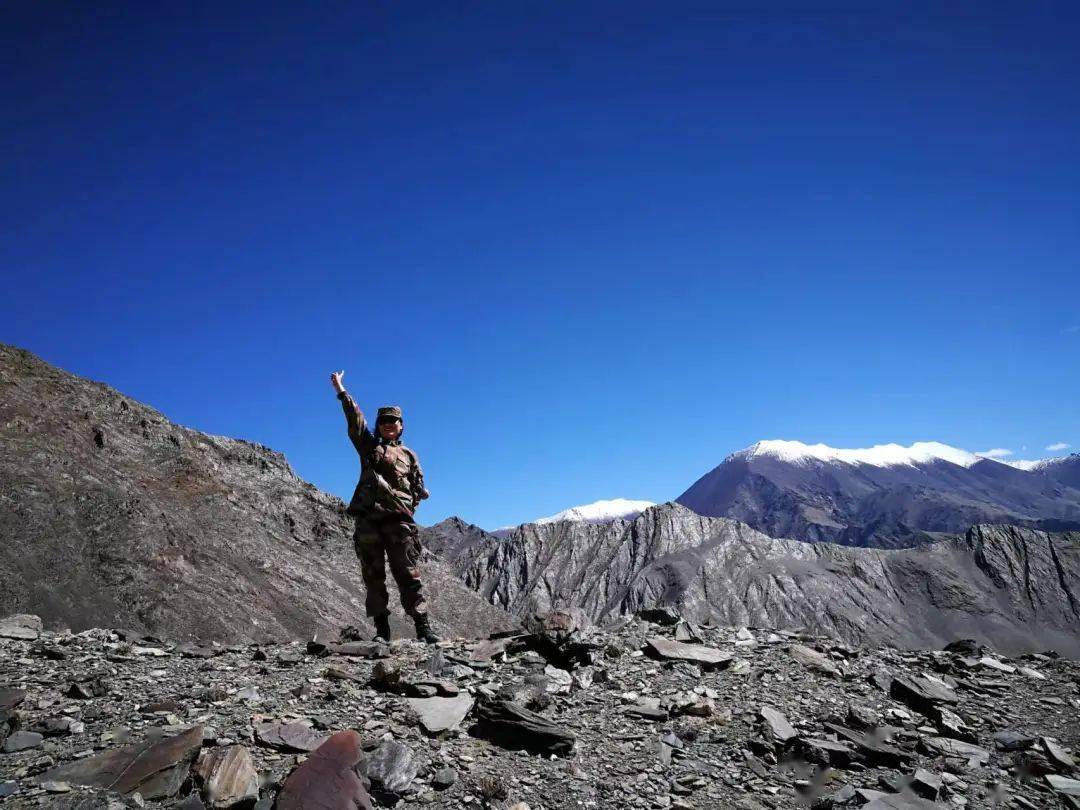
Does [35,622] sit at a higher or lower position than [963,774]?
higher

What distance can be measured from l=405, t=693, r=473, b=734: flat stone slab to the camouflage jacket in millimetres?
4077

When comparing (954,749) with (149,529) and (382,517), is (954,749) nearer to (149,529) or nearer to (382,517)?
(382,517)

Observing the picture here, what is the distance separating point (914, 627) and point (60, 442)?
155 meters

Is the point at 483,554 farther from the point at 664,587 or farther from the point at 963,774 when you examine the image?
the point at 963,774

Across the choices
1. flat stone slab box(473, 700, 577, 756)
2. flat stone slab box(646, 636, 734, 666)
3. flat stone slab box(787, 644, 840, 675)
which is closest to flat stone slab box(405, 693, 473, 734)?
flat stone slab box(473, 700, 577, 756)

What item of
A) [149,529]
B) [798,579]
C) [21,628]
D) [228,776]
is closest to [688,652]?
[228,776]

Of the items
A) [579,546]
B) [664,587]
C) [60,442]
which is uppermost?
[60,442]

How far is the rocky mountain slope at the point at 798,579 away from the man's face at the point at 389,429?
119 meters

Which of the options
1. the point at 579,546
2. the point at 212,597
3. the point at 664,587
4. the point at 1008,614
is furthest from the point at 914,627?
the point at 212,597

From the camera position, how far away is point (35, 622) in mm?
9938

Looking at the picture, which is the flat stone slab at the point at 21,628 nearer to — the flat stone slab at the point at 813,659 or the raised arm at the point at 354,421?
the raised arm at the point at 354,421

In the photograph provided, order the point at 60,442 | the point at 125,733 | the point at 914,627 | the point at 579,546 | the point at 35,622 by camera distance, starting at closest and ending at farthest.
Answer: the point at 125,733
the point at 35,622
the point at 60,442
the point at 914,627
the point at 579,546

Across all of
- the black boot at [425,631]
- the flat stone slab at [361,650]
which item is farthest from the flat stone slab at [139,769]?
the black boot at [425,631]

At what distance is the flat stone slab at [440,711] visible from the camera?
5699mm
